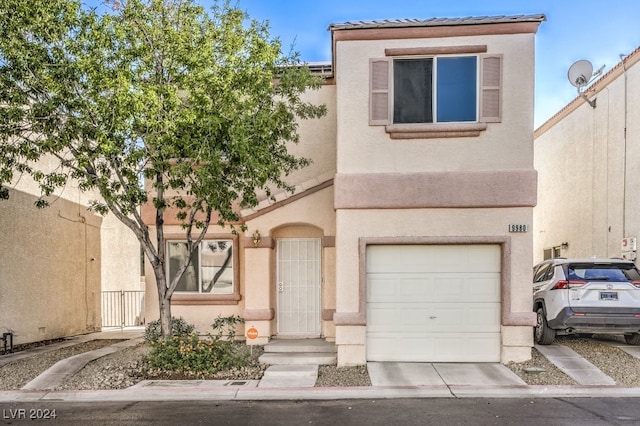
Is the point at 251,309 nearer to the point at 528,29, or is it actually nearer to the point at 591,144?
the point at 528,29

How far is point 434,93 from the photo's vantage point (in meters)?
9.27

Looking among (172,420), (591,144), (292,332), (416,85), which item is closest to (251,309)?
(292,332)

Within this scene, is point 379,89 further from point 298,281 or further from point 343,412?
point 343,412

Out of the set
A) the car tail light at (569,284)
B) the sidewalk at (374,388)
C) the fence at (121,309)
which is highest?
the car tail light at (569,284)

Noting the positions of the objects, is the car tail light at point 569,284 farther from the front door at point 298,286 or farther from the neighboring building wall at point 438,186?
the front door at point 298,286

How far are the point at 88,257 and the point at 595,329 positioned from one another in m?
13.8

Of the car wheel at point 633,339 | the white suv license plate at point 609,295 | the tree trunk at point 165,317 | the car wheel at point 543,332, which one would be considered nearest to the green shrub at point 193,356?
the tree trunk at point 165,317

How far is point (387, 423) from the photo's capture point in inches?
251

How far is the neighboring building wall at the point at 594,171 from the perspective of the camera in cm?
1195

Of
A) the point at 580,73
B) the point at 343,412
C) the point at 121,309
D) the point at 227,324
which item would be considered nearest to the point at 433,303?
the point at 343,412

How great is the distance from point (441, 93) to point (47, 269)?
1093 centimetres

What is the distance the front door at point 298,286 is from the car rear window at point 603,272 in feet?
17.3

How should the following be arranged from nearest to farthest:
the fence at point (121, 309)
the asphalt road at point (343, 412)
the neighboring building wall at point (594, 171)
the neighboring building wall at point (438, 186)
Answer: the asphalt road at point (343, 412) → the neighboring building wall at point (438, 186) → the neighboring building wall at point (594, 171) → the fence at point (121, 309)

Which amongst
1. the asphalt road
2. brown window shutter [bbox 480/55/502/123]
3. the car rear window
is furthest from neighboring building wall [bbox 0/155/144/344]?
the car rear window
